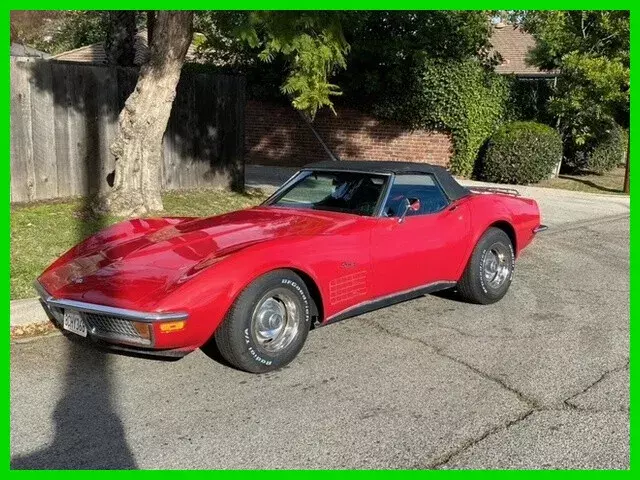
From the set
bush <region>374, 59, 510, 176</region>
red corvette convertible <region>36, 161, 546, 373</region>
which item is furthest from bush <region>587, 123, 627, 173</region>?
red corvette convertible <region>36, 161, 546, 373</region>

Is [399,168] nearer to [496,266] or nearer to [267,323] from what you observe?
[496,266]

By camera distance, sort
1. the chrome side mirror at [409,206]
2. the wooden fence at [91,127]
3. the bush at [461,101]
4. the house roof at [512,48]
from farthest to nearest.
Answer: the house roof at [512,48], the bush at [461,101], the wooden fence at [91,127], the chrome side mirror at [409,206]

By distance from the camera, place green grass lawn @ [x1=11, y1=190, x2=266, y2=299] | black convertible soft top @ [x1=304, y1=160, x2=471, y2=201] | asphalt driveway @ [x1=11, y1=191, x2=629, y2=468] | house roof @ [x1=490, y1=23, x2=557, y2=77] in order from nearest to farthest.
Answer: asphalt driveway @ [x1=11, y1=191, x2=629, y2=468] < black convertible soft top @ [x1=304, y1=160, x2=471, y2=201] < green grass lawn @ [x1=11, y1=190, x2=266, y2=299] < house roof @ [x1=490, y1=23, x2=557, y2=77]

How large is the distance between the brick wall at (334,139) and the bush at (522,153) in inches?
59.6

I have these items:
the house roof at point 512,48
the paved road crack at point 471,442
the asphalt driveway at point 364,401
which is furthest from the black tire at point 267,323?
the house roof at point 512,48

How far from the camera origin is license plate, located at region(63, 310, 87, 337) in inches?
159

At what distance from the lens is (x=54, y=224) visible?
315 inches

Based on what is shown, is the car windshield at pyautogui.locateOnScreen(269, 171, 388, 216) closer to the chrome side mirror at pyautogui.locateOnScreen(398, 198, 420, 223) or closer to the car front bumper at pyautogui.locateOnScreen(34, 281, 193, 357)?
the chrome side mirror at pyautogui.locateOnScreen(398, 198, 420, 223)

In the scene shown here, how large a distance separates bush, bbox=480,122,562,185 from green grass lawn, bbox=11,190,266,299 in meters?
7.37

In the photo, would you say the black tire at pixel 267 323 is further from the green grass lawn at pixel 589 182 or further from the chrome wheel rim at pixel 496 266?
the green grass lawn at pixel 589 182

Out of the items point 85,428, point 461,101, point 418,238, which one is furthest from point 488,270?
point 461,101

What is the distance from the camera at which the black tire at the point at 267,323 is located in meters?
4.05

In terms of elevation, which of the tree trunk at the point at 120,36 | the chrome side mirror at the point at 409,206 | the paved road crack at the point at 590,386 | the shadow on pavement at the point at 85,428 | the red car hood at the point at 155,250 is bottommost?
the shadow on pavement at the point at 85,428

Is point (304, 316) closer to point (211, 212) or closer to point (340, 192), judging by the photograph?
point (340, 192)
